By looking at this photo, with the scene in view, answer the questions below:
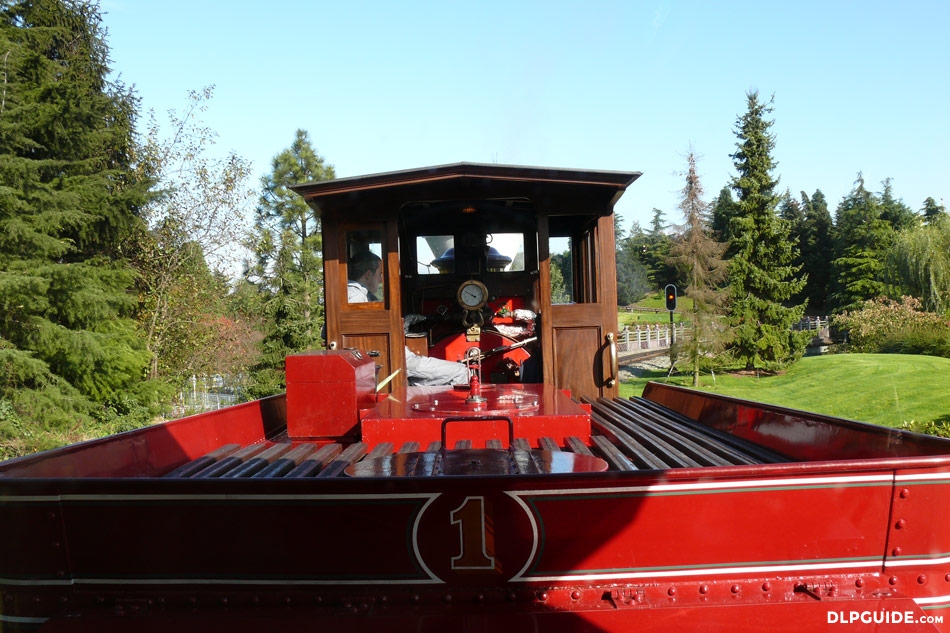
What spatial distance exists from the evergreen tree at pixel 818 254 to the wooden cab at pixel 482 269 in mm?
47124

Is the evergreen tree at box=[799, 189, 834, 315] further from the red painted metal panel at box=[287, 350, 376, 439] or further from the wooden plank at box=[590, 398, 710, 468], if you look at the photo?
the red painted metal panel at box=[287, 350, 376, 439]

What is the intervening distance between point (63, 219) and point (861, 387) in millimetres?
18021

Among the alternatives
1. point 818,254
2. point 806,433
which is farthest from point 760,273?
point 818,254

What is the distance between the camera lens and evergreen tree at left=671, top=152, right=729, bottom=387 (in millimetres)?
21875

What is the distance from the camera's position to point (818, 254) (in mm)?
48719

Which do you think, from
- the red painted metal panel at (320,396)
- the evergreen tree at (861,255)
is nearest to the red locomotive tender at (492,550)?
the red painted metal panel at (320,396)

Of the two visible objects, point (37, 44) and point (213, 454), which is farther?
point (37, 44)

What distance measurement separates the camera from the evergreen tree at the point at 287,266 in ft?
71.5

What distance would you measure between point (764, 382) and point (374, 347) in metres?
19.1

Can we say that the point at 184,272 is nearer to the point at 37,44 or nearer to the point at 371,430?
the point at 37,44

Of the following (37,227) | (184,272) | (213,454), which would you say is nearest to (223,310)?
(184,272)

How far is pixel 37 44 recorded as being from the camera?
15500mm

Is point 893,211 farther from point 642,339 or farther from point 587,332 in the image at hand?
point 587,332

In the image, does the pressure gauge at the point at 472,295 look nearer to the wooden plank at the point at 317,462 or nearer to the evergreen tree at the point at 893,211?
the wooden plank at the point at 317,462
